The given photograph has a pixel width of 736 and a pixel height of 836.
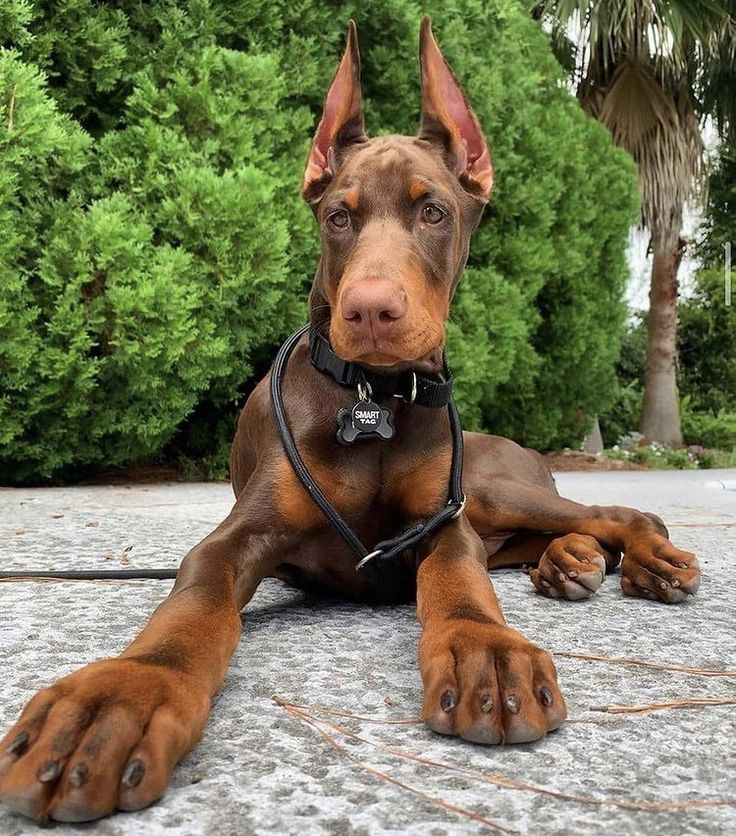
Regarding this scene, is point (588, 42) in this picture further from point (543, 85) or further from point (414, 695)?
point (414, 695)

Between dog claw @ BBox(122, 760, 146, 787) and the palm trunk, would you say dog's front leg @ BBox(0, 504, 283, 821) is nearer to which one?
dog claw @ BBox(122, 760, 146, 787)

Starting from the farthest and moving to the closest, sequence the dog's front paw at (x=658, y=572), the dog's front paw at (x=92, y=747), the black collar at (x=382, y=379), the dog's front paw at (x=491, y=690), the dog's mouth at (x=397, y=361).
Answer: the dog's front paw at (x=658, y=572) → the black collar at (x=382, y=379) → the dog's mouth at (x=397, y=361) → the dog's front paw at (x=491, y=690) → the dog's front paw at (x=92, y=747)

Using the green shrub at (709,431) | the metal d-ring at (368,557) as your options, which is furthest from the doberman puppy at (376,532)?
the green shrub at (709,431)

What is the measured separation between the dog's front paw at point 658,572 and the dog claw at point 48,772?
75.1 inches

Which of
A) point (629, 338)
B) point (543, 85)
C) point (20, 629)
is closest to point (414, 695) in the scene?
point (20, 629)

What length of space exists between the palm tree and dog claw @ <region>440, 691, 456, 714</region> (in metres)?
13.7

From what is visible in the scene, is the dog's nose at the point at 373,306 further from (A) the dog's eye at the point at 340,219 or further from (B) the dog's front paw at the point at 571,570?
(B) the dog's front paw at the point at 571,570

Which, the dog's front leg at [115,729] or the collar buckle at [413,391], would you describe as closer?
the dog's front leg at [115,729]

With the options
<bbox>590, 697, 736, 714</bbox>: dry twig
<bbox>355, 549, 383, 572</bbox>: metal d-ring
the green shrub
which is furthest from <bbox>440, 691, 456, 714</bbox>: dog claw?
the green shrub

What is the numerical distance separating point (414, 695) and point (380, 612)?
77 cm

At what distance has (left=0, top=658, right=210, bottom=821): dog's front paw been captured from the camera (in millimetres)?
1166

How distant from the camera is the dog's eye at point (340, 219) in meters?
2.43

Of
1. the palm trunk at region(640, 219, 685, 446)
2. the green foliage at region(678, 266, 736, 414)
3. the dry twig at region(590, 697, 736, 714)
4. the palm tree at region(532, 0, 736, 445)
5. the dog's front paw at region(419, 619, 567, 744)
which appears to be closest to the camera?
the dog's front paw at region(419, 619, 567, 744)

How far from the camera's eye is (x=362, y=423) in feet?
7.54
